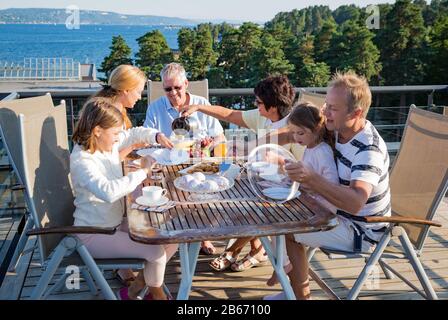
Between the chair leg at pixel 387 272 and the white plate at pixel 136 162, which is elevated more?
the white plate at pixel 136 162

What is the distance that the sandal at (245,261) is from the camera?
9.82 ft

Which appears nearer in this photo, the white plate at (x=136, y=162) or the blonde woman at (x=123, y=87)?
the white plate at (x=136, y=162)

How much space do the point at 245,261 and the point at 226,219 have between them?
3.89 feet

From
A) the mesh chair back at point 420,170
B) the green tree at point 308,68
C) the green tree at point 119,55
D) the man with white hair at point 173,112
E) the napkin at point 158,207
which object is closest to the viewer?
the napkin at point 158,207

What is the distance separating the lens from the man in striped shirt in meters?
2.06

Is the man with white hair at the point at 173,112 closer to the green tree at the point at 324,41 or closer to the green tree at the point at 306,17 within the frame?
the green tree at the point at 324,41

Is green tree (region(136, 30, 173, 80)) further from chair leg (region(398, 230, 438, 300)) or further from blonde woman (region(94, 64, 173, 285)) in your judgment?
chair leg (region(398, 230, 438, 300))

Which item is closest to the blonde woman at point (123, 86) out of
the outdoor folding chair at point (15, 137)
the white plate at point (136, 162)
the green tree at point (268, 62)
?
the white plate at point (136, 162)

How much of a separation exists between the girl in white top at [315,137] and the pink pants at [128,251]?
807 mm

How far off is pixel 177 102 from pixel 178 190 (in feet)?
4.72

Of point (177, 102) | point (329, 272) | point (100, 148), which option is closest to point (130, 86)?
point (177, 102)

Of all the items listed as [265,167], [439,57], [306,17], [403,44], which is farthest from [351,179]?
[306,17]

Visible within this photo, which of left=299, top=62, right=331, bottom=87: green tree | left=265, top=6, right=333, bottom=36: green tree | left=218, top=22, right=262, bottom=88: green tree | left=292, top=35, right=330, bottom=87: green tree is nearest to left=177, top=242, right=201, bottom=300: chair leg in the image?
left=292, top=35, right=330, bottom=87: green tree
